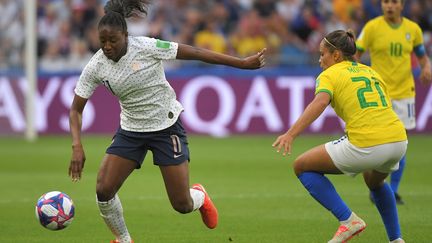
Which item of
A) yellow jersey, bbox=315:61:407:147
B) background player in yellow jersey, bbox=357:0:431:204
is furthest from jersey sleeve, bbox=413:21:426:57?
yellow jersey, bbox=315:61:407:147

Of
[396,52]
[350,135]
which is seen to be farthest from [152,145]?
[396,52]

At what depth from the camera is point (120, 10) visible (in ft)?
28.5

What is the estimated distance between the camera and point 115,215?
859cm

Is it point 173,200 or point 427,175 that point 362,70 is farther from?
point 427,175

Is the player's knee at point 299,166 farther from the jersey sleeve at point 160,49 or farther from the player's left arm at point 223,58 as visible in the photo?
the jersey sleeve at point 160,49

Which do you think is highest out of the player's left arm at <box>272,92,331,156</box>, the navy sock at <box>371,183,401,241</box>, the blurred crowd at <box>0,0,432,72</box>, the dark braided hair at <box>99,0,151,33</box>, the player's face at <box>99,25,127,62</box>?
the dark braided hair at <box>99,0,151,33</box>

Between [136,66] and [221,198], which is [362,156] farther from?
[221,198]

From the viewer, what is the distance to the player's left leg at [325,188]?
8.14 m

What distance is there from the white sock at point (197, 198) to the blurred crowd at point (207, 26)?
13.4 metres

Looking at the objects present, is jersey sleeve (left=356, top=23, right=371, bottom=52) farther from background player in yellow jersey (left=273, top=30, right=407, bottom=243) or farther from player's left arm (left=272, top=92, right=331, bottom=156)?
player's left arm (left=272, top=92, right=331, bottom=156)

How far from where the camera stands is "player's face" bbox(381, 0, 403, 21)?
1194cm

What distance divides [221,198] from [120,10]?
15.2 feet

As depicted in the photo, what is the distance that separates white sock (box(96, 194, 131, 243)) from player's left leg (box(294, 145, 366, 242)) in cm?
171

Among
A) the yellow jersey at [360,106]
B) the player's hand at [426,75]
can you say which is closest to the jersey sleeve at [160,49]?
the yellow jersey at [360,106]
